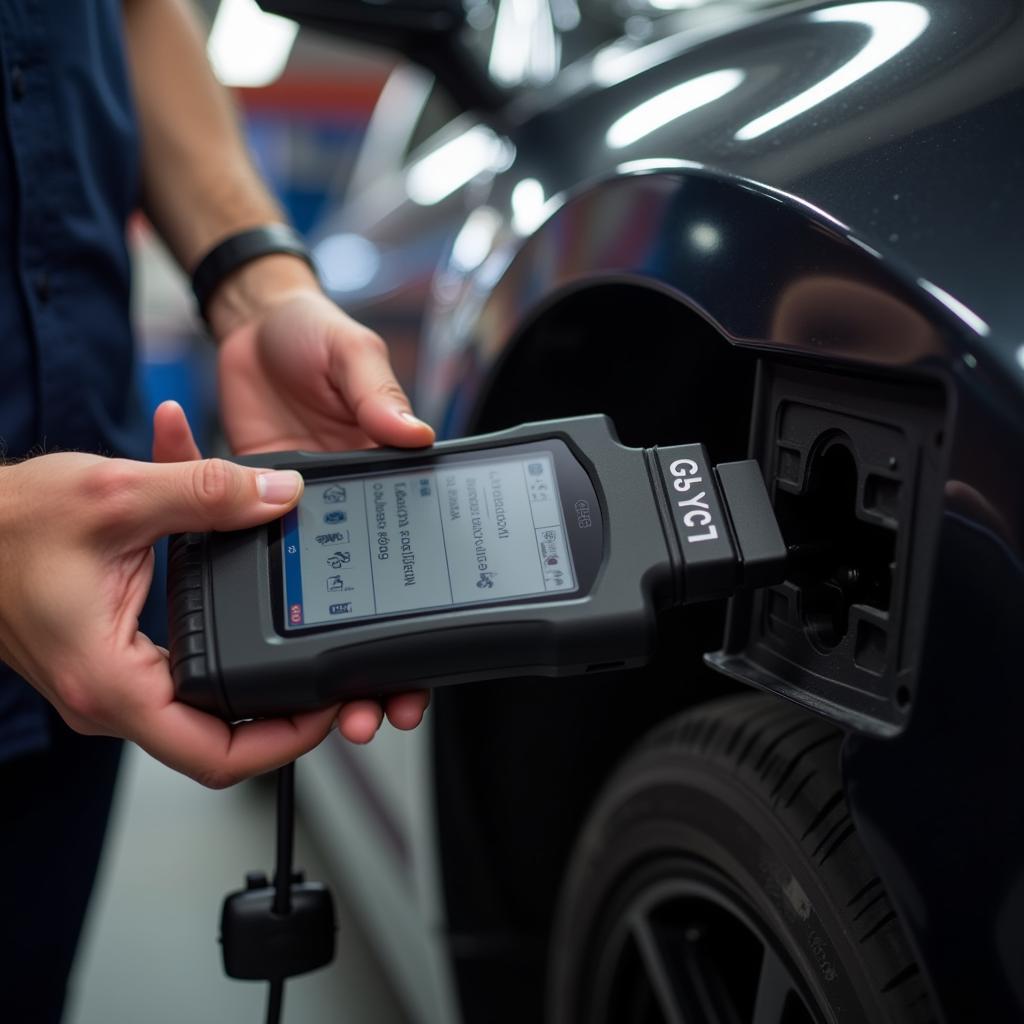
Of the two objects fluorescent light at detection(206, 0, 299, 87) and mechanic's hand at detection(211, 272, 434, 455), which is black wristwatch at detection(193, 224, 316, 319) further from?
fluorescent light at detection(206, 0, 299, 87)

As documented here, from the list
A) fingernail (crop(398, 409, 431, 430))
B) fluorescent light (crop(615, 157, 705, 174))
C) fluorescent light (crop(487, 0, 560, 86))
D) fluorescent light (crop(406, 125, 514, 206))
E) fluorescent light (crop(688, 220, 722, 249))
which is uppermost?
fluorescent light (crop(487, 0, 560, 86))

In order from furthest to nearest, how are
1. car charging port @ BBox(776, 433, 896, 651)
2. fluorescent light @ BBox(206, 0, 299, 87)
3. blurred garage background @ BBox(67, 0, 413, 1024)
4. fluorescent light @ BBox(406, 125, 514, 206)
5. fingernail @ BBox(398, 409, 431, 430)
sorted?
fluorescent light @ BBox(206, 0, 299, 87) < blurred garage background @ BBox(67, 0, 413, 1024) < fluorescent light @ BBox(406, 125, 514, 206) < fingernail @ BBox(398, 409, 431, 430) < car charging port @ BBox(776, 433, 896, 651)

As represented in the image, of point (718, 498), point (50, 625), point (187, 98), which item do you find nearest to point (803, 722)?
point (718, 498)

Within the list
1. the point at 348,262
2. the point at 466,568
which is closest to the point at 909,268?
the point at 466,568

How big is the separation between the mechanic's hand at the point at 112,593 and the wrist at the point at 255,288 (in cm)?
34

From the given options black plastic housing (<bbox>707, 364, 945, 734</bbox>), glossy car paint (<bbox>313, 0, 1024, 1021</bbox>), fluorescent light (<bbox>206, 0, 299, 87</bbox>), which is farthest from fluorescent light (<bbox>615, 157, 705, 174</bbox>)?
fluorescent light (<bbox>206, 0, 299, 87</bbox>)

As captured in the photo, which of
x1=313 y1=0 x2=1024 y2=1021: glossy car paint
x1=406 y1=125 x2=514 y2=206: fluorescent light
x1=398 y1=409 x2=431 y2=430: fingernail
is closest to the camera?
x1=313 y1=0 x2=1024 y2=1021: glossy car paint

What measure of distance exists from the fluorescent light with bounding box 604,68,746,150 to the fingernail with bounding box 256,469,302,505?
1.04 feet

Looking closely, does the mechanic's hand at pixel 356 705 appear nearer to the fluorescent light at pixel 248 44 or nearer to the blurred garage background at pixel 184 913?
the blurred garage background at pixel 184 913

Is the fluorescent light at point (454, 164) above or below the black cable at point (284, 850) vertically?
above

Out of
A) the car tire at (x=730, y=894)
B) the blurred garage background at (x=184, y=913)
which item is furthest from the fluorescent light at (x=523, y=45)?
the car tire at (x=730, y=894)

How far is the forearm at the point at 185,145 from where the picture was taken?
3.14 ft

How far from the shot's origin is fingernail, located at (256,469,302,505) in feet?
1.98

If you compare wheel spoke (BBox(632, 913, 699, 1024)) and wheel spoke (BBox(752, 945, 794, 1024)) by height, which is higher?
wheel spoke (BBox(752, 945, 794, 1024))
